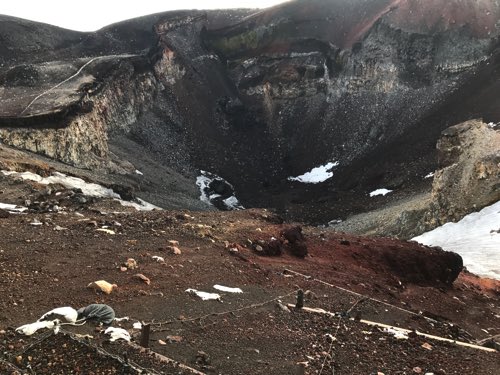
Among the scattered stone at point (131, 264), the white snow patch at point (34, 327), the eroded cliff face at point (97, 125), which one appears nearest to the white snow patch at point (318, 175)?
the eroded cliff face at point (97, 125)

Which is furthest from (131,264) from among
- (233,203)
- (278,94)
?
(278,94)

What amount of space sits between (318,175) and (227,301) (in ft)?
143

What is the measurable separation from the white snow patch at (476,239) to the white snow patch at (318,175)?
26.5 meters

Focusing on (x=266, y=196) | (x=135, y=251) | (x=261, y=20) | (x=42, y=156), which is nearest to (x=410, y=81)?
(x=266, y=196)

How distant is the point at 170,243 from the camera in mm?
14078

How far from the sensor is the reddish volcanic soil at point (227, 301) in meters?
7.78

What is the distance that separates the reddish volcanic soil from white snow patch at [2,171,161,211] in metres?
11.2

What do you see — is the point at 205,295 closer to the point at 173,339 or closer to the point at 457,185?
the point at 173,339


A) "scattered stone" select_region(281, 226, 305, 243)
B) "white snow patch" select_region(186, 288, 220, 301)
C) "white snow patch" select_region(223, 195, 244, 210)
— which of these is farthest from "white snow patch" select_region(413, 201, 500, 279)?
"white snow patch" select_region(223, 195, 244, 210)

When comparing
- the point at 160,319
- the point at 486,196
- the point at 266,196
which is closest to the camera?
the point at 160,319

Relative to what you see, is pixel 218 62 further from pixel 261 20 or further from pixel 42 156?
pixel 42 156

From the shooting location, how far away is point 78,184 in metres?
30.0

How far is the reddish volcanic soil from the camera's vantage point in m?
7.78

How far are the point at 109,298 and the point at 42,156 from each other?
30.5m
